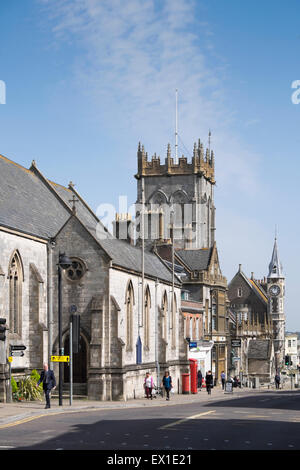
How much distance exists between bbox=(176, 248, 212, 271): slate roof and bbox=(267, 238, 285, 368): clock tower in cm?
4350

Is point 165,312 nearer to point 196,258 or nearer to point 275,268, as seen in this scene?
point 196,258

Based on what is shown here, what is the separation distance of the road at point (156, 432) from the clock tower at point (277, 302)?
8316 centimetres

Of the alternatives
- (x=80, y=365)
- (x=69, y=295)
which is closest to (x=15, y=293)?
(x=69, y=295)

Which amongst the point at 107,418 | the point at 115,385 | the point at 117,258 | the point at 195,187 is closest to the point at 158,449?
the point at 107,418

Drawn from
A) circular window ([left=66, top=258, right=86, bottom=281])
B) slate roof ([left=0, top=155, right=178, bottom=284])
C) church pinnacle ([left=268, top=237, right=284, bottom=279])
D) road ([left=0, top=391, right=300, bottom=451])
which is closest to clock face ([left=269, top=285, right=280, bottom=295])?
church pinnacle ([left=268, top=237, right=284, bottom=279])

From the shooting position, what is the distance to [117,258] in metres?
39.2

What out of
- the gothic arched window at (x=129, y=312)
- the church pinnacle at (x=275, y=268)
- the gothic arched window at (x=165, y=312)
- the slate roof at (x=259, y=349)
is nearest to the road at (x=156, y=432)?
the gothic arched window at (x=129, y=312)

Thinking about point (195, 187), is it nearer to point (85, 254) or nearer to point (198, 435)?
point (85, 254)

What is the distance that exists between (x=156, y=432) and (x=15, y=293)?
54.4ft

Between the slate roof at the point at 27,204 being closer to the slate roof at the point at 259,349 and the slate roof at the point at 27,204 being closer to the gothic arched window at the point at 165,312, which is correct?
the gothic arched window at the point at 165,312

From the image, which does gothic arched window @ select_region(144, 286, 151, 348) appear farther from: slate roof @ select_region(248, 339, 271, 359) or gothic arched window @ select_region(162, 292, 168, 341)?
slate roof @ select_region(248, 339, 271, 359)

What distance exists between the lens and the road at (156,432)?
54.7 feet

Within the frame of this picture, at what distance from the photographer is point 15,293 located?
34438 millimetres

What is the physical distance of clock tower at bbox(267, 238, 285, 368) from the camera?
354ft
